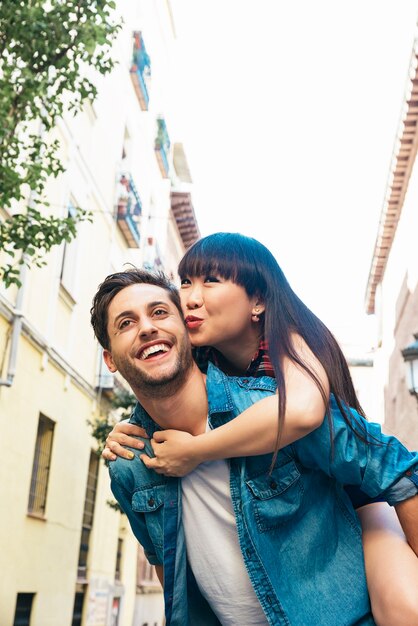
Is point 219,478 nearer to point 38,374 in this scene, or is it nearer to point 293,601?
point 293,601

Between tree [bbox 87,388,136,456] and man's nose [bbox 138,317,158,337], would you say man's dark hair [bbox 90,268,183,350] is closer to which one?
man's nose [bbox 138,317,158,337]

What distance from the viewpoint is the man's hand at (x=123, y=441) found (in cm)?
319

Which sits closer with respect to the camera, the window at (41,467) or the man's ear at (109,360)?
the man's ear at (109,360)

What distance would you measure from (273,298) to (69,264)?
44.2 feet

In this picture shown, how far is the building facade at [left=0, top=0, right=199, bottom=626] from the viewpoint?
12.5m

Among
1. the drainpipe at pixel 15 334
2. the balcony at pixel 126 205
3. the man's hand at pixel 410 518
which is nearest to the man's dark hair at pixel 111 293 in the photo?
the man's hand at pixel 410 518

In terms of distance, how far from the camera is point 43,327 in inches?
552

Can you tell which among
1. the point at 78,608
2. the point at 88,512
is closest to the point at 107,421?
the point at 88,512

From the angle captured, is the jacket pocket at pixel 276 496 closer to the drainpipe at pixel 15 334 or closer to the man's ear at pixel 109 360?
the man's ear at pixel 109 360

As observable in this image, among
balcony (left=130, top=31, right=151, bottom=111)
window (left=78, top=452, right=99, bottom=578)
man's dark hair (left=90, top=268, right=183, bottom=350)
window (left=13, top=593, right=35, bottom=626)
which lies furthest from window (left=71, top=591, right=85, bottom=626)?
man's dark hair (left=90, top=268, right=183, bottom=350)

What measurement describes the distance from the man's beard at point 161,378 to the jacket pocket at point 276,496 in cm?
48

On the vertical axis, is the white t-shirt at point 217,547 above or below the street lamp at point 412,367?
below

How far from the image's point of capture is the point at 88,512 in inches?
695

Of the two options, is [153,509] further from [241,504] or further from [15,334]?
[15,334]
